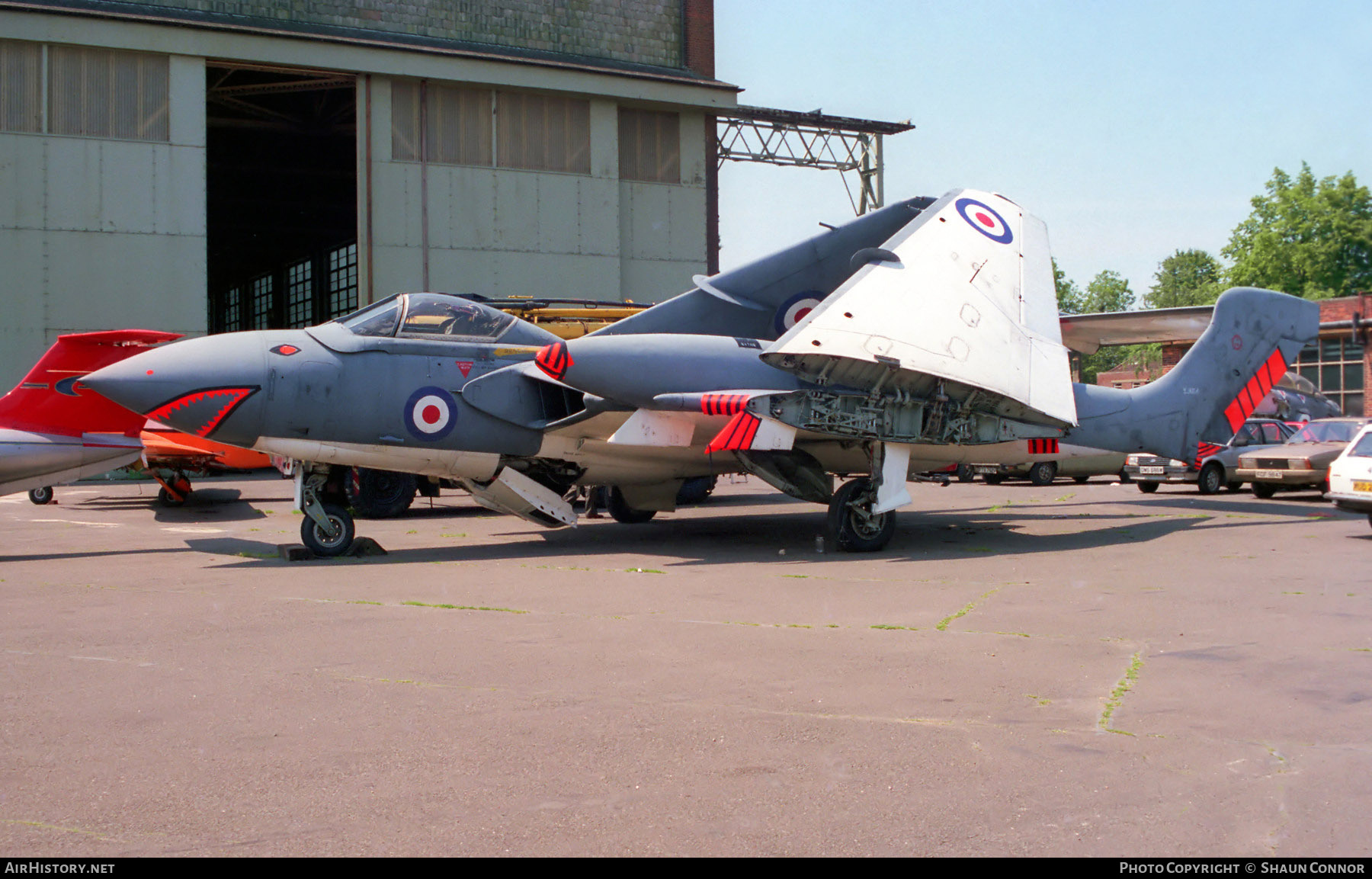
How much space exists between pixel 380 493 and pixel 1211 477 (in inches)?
643

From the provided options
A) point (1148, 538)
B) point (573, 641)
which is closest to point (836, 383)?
point (1148, 538)

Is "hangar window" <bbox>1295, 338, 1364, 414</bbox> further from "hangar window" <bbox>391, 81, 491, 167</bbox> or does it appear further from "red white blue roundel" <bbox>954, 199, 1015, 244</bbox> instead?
"red white blue roundel" <bbox>954, 199, 1015, 244</bbox>

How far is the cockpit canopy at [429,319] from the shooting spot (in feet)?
37.3

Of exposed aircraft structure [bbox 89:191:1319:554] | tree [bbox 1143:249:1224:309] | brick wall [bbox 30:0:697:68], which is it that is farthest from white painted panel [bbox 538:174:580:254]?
tree [bbox 1143:249:1224:309]

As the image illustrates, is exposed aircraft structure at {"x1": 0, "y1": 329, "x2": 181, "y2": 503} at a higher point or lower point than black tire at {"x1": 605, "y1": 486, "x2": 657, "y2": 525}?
higher

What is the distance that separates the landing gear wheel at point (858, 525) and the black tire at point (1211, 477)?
43.1ft

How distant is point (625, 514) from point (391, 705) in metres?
10.2

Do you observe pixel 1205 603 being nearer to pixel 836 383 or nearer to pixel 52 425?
pixel 836 383

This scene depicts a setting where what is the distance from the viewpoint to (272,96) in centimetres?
3422

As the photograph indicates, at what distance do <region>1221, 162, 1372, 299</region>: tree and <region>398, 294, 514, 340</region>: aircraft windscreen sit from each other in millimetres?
67384

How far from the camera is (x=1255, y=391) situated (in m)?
14.7

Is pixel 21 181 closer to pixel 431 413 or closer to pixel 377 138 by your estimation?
pixel 377 138

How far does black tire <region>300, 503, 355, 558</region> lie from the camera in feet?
36.5

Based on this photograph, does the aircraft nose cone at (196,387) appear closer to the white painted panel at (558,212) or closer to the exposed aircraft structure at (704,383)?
the exposed aircraft structure at (704,383)
